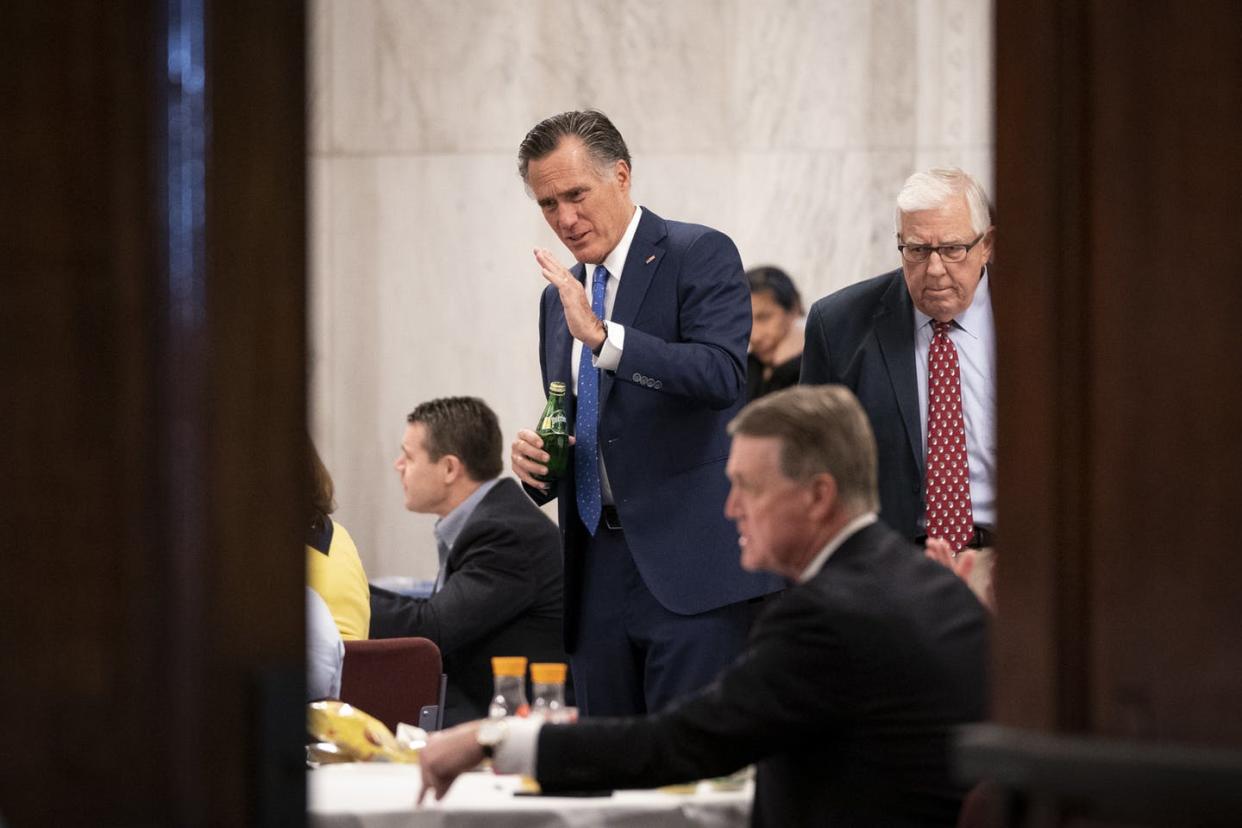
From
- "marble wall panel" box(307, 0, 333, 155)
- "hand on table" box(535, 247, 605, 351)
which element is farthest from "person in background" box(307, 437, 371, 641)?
"marble wall panel" box(307, 0, 333, 155)

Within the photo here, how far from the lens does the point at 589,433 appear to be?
363 centimetres

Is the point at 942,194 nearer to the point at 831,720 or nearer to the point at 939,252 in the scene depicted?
the point at 939,252

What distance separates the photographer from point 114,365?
96 centimetres

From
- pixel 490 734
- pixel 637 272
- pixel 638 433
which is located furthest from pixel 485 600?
pixel 490 734

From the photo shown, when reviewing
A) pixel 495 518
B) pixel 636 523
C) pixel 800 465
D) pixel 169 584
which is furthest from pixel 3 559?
pixel 495 518

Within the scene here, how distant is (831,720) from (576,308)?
1.37 meters

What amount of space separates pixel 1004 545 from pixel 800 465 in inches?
54.6

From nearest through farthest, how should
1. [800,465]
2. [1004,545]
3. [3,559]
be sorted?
[3,559]
[1004,545]
[800,465]

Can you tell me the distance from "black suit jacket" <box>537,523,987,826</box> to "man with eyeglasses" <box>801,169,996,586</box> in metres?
1.22

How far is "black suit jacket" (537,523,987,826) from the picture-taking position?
227cm

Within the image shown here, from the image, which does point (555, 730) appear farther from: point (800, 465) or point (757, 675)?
point (800, 465)

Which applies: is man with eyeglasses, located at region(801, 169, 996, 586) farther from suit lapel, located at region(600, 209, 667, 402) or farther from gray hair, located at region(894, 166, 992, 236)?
suit lapel, located at region(600, 209, 667, 402)

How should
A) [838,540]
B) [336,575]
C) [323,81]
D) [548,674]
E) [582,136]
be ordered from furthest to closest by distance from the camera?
[323,81]
[336,575]
[582,136]
[548,674]
[838,540]

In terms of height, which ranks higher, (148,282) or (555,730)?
(148,282)
